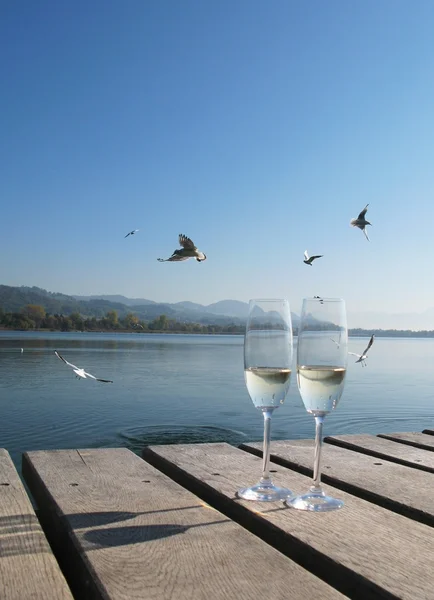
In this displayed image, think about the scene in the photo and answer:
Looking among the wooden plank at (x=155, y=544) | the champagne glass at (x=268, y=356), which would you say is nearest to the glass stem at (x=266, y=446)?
the champagne glass at (x=268, y=356)

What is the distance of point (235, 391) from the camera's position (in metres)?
24.0

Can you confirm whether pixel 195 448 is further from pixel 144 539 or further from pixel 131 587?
pixel 131 587

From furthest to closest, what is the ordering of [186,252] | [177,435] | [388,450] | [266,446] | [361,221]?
[177,435] < [361,221] < [186,252] < [388,450] < [266,446]

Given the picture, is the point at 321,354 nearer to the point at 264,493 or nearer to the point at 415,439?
the point at 264,493

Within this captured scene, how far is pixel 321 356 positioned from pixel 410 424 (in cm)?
1541

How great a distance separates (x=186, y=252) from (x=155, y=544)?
3.54 meters

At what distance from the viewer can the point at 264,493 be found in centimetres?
215

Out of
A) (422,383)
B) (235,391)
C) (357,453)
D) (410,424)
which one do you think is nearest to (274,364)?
(357,453)

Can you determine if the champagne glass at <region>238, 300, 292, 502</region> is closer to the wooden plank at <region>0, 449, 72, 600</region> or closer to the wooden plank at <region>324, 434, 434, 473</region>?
the wooden plank at <region>0, 449, 72, 600</region>

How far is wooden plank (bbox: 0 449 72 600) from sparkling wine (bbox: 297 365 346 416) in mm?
938

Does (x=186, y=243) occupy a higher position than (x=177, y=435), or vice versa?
(x=186, y=243)

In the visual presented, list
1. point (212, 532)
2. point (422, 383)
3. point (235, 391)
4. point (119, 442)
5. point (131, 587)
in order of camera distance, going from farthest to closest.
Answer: point (422, 383), point (235, 391), point (119, 442), point (212, 532), point (131, 587)

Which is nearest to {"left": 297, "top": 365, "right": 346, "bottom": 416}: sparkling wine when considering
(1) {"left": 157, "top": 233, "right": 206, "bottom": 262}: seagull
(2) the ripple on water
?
(1) {"left": 157, "top": 233, "right": 206, "bottom": 262}: seagull

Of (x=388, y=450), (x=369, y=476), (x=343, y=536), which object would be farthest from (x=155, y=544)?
(x=388, y=450)
